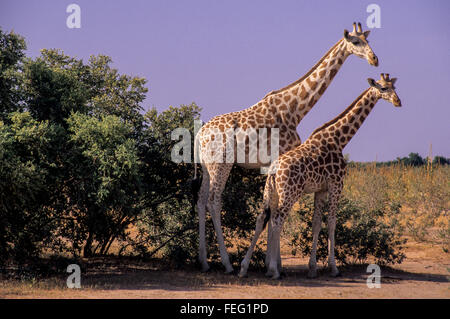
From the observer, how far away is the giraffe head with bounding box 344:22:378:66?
10.6 metres

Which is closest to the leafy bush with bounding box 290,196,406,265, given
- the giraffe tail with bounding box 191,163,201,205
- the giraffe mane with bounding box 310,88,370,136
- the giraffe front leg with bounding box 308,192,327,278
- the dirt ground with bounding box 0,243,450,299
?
the dirt ground with bounding box 0,243,450,299

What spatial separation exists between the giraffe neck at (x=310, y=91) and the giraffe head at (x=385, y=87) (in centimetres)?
81

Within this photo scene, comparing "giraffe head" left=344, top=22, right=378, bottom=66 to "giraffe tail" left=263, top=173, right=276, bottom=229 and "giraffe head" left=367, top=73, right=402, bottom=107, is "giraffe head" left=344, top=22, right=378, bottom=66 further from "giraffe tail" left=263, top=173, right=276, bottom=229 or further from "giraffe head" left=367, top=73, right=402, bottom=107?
"giraffe tail" left=263, top=173, right=276, bottom=229

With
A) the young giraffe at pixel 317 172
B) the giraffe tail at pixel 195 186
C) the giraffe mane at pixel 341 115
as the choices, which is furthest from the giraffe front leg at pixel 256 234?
the giraffe mane at pixel 341 115

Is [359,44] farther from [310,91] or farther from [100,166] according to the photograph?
[100,166]

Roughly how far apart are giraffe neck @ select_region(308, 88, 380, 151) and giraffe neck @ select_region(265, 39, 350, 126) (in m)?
0.56

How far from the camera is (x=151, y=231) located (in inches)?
540

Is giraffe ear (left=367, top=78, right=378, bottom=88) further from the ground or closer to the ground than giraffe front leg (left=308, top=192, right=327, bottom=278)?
further from the ground

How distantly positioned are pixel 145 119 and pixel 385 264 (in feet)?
21.4

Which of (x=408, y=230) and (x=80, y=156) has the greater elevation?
(x=80, y=156)

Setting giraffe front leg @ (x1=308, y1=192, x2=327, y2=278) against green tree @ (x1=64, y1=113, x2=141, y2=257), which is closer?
green tree @ (x1=64, y1=113, x2=141, y2=257)

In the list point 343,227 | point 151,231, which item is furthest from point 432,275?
point 151,231

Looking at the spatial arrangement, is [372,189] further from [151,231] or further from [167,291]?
[167,291]

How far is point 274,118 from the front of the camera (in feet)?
35.7
